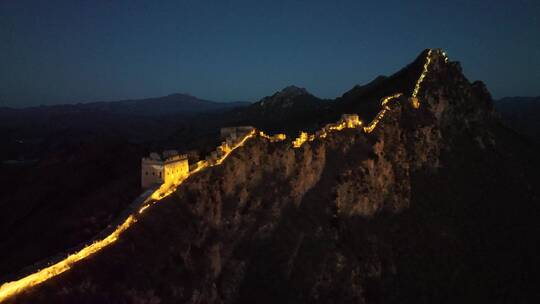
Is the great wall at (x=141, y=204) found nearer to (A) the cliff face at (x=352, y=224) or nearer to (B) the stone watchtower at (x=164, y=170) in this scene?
(B) the stone watchtower at (x=164, y=170)

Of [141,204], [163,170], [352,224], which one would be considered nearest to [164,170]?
[163,170]

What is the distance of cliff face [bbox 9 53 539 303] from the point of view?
49188mm

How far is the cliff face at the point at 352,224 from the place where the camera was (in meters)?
49.2

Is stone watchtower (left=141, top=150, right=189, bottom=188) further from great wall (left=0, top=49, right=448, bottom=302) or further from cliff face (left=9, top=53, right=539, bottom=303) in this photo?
Answer: cliff face (left=9, top=53, right=539, bottom=303)

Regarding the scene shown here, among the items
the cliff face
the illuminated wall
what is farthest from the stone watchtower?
the cliff face

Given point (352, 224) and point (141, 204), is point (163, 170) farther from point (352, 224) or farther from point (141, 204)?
point (352, 224)

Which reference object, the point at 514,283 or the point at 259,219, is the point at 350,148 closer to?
the point at 259,219

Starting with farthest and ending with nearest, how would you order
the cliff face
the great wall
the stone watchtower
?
1. the stone watchtower
2. the cliff face
3. the great wall

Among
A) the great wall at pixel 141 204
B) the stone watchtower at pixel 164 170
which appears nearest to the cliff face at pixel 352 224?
the great wall at pixel 141 204

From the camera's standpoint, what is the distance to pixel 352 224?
76.9m

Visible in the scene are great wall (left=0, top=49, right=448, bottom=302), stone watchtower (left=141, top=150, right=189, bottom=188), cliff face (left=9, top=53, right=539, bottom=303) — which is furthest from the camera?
stone watchtower (left=141, top=150, right=189, bottom=188)

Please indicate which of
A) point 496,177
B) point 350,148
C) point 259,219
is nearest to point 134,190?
point 259,219

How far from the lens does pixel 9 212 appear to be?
97.8 metres

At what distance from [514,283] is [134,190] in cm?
7386
